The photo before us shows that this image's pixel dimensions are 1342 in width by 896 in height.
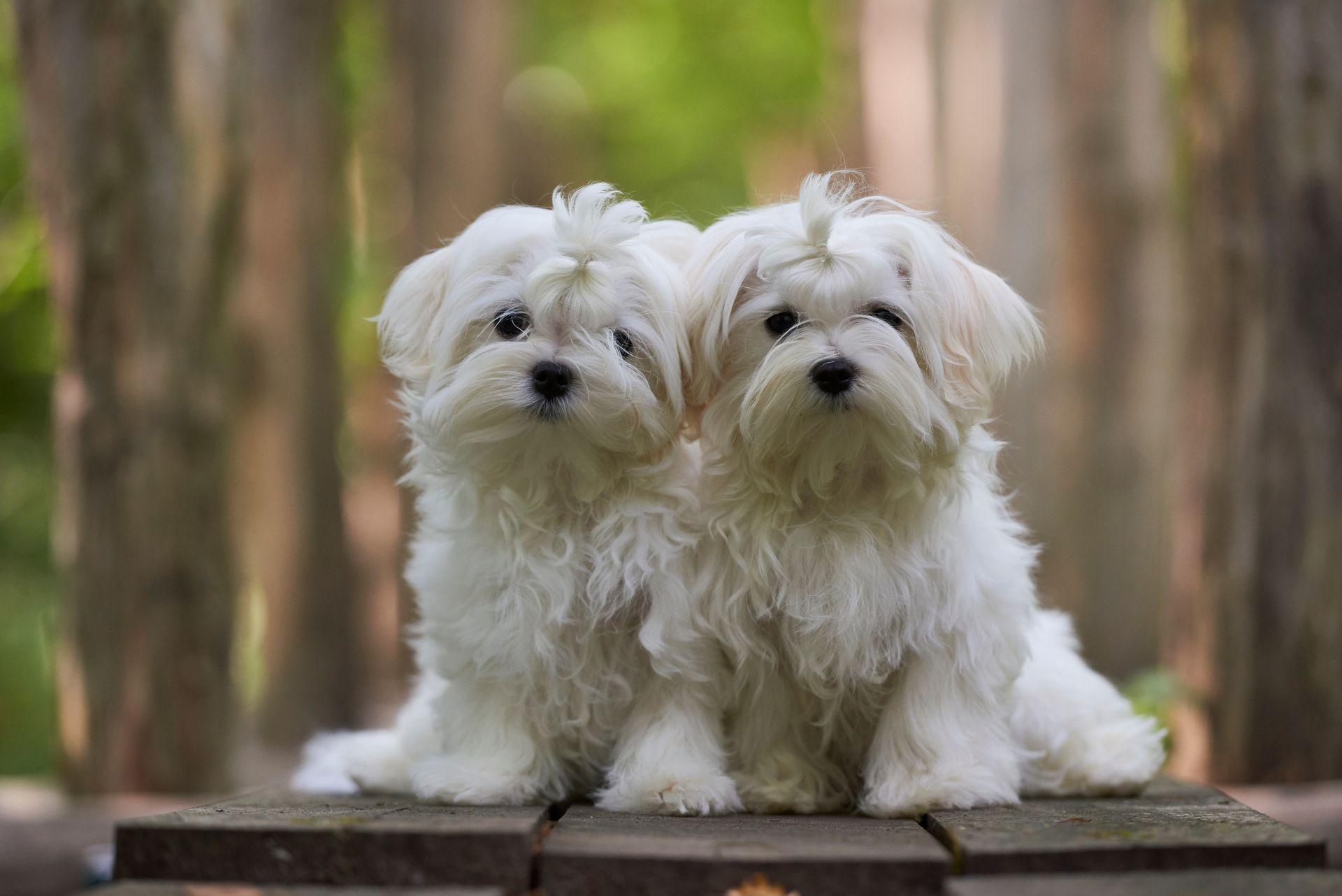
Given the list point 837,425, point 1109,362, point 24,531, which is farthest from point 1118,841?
point 24,531

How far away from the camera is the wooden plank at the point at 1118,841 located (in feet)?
10.1

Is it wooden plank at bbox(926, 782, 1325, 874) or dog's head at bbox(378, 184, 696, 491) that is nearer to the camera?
wooden plank at bbox(926, 782, 1325, 874)

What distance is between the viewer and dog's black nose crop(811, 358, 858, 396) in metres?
3.72

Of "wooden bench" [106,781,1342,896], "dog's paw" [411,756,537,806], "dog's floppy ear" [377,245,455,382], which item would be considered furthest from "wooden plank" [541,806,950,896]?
"dog's floppy ear" [377,245,455,382]

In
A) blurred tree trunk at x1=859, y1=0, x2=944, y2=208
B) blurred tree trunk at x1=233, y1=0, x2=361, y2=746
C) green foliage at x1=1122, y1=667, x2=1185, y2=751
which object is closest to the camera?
green foliage at x1=1122, y1=667, x2=1185, y2=751

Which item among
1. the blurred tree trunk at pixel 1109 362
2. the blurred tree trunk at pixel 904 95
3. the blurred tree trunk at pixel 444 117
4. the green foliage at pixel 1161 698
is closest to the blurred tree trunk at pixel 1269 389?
the green foliage at pixel 1161 698

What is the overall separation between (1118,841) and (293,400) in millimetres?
10450

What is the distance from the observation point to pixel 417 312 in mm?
4227

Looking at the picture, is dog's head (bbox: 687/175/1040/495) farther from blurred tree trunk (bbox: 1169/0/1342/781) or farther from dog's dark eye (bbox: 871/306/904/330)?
blurred tree trunk (bbox: 1169/0/1342/781)

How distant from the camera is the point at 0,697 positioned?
17.8 metres

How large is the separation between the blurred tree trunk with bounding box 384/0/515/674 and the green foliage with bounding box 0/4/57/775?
408 cm

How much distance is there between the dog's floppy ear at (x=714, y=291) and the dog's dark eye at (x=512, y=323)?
489 mm

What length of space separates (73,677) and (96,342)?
72.1 inches

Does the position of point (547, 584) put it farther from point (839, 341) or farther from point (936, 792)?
point (936, 792)
